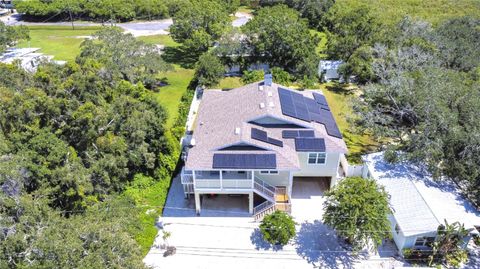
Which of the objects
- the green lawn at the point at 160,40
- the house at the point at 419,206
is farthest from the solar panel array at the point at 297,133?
the green lawn at the point at 160,40

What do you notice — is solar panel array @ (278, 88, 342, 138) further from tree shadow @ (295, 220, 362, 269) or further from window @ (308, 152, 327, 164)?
tree shadow @ (295, 220, 362, 269)

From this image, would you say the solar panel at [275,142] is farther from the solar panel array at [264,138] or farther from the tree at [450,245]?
the tree at [450,245]

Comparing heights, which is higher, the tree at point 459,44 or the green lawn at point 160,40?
the tree at point 459,44

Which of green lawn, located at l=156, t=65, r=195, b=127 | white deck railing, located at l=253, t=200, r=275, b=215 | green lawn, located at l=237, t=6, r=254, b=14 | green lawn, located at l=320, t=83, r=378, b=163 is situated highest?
green lawn, located at l=237, t=6, r=254, b=14

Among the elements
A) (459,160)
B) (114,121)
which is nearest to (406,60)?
(459,160)

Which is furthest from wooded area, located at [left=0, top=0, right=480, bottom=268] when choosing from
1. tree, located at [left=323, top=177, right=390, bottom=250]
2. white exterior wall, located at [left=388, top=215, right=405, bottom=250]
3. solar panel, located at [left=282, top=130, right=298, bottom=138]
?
solar panel, located at [left=282, top=130, right=298, bottom=138]

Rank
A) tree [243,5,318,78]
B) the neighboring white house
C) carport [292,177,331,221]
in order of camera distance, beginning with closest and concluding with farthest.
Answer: carport [292,177,331,221], tree [243,5,318,78], the neighboring white house

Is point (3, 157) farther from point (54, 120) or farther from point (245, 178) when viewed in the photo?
point (245, 178)

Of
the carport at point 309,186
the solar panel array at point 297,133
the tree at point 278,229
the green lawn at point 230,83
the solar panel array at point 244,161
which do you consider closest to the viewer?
the tree at point 278,229
